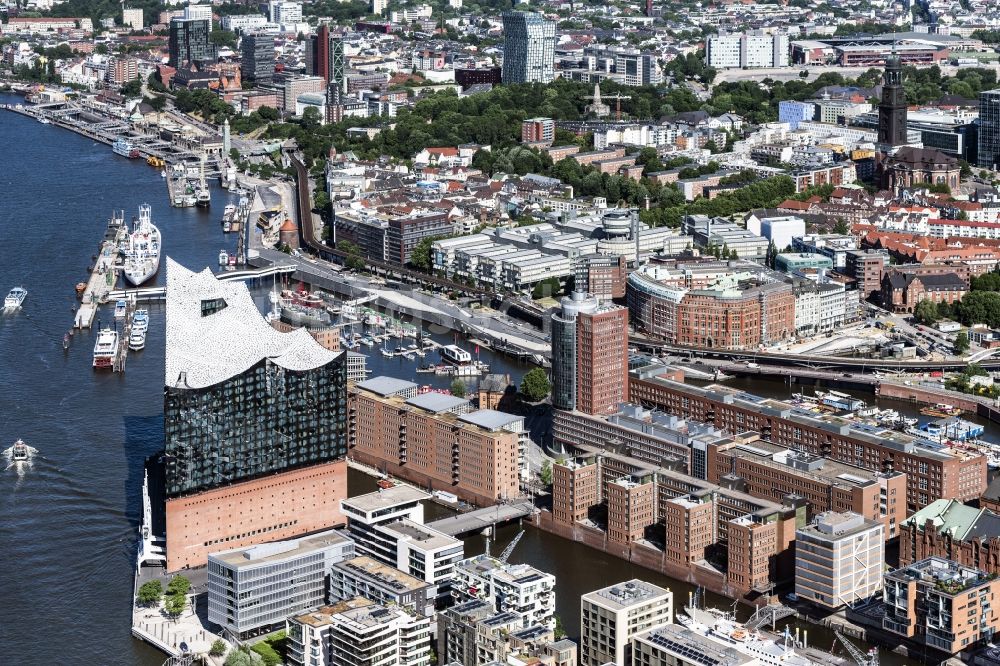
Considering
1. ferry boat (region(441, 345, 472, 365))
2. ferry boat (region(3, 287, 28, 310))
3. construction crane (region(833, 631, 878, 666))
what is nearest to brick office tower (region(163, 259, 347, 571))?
construction crane (region(833, 631, 878, 666))

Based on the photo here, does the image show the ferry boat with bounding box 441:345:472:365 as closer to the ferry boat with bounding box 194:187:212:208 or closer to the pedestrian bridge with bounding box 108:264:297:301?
the pedestrian bridge with bounding box 108:264:297:301

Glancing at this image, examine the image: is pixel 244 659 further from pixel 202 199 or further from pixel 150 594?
pixel 202 199

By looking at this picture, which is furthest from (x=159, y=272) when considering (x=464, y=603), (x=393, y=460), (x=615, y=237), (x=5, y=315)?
(x=464, y=603)

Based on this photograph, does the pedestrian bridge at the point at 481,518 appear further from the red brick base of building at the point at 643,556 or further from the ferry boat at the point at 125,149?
the ferry boat at the point at 125,149

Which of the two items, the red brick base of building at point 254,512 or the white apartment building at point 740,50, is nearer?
the red brick base of building at point 254,512

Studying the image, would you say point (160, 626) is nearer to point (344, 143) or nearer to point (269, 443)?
point (269, 443)

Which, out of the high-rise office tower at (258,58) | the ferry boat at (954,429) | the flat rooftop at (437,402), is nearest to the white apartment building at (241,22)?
the high-rise office tower at (258,58)
